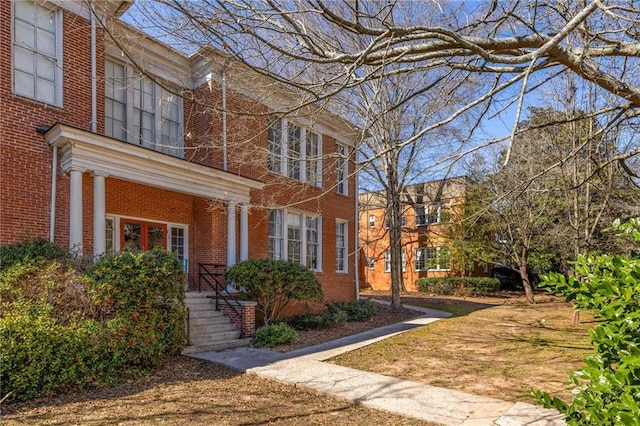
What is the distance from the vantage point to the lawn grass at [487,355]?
6953mm

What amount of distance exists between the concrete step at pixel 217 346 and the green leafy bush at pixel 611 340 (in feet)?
23.6

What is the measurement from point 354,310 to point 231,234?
5295 millimetres

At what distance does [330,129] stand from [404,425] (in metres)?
12.6

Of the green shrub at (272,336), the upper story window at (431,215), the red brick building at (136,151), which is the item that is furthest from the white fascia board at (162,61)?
the upper story window at (431,215)

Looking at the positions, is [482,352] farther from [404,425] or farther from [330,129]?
[330,129]

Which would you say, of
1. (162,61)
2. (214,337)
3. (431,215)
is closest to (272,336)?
(214,337)

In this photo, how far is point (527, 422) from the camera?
4906 mm

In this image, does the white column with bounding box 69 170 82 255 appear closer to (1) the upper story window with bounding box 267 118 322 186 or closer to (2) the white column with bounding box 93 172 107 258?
(2) the white column with bounding box 93 172 107 258

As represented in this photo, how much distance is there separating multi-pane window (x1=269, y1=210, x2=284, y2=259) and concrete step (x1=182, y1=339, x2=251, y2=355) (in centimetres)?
449

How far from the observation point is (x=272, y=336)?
32.1ft

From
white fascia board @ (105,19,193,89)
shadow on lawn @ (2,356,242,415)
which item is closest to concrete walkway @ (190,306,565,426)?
shadow on lawn @ (2,356,242,415)

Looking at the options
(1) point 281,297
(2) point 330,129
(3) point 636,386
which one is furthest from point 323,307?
(3) point 636,386

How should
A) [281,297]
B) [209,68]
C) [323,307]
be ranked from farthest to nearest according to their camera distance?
1. [323,307]
2. [209,68]
3. [281,297]

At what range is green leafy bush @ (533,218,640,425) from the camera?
209cm
